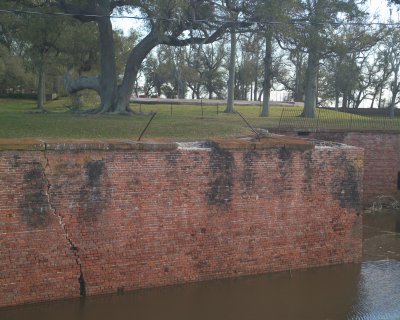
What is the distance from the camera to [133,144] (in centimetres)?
959

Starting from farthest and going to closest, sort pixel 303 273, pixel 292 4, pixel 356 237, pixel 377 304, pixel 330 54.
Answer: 1. pixel 330 54
2. pixel 292 4
3. pixel 356 237
4. pixel 303 273
5. pixel 377 304

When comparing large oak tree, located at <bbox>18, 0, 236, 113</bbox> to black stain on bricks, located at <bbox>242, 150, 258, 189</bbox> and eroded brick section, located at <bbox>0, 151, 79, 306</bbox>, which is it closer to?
black stain on bricks, located at <bbox>242, 150, 258, 189</bbox>

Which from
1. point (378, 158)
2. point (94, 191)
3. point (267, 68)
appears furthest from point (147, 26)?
point (94, 191)

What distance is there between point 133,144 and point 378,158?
41.9 feet

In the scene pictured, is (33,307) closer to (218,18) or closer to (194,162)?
(194,162)

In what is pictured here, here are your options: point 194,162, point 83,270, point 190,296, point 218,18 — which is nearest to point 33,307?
point 83,270

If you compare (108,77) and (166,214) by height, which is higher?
(108,77)

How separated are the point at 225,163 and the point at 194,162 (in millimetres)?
670

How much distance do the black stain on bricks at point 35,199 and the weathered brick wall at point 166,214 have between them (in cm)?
2

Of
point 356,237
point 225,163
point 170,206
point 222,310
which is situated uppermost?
point 225,163

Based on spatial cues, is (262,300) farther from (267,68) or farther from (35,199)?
(267,68)

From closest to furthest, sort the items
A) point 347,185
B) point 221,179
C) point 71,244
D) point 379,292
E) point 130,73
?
point 71,244 < point 379,292 < point 221,179 < point 347,185 < point 130,73

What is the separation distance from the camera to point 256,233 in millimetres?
10750

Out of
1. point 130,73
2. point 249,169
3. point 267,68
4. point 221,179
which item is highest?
point 267,68
